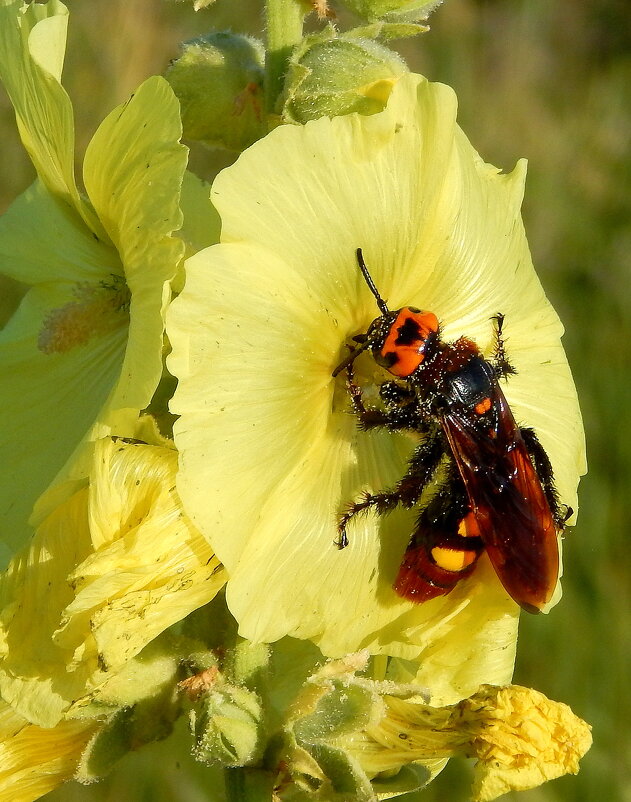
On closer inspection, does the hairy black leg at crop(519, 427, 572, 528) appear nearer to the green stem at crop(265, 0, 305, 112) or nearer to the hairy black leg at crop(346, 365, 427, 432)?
the hairy black leg at crop(346, 365, 427, 432)

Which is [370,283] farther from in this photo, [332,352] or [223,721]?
[223,721]

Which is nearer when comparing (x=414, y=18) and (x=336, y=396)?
(x=336, y=396)

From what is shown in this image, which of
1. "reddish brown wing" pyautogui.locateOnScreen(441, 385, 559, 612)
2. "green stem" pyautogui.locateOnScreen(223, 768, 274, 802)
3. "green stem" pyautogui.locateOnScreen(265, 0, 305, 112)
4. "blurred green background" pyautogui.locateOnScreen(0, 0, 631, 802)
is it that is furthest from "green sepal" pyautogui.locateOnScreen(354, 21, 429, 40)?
"blurred green background" pyautogui.locateOnScreen(0, 0, 631, 802)

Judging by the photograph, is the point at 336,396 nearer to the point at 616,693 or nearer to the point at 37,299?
the point at 37,299

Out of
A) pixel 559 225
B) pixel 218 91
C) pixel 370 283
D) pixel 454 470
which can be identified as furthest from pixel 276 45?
pixel 559 225

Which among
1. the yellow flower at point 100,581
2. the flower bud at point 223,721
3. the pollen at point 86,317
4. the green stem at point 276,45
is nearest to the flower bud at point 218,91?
the green stem at point 276,45

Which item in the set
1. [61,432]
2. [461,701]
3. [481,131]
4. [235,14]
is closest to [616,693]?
[461,701]

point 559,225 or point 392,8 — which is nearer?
point 392,8
